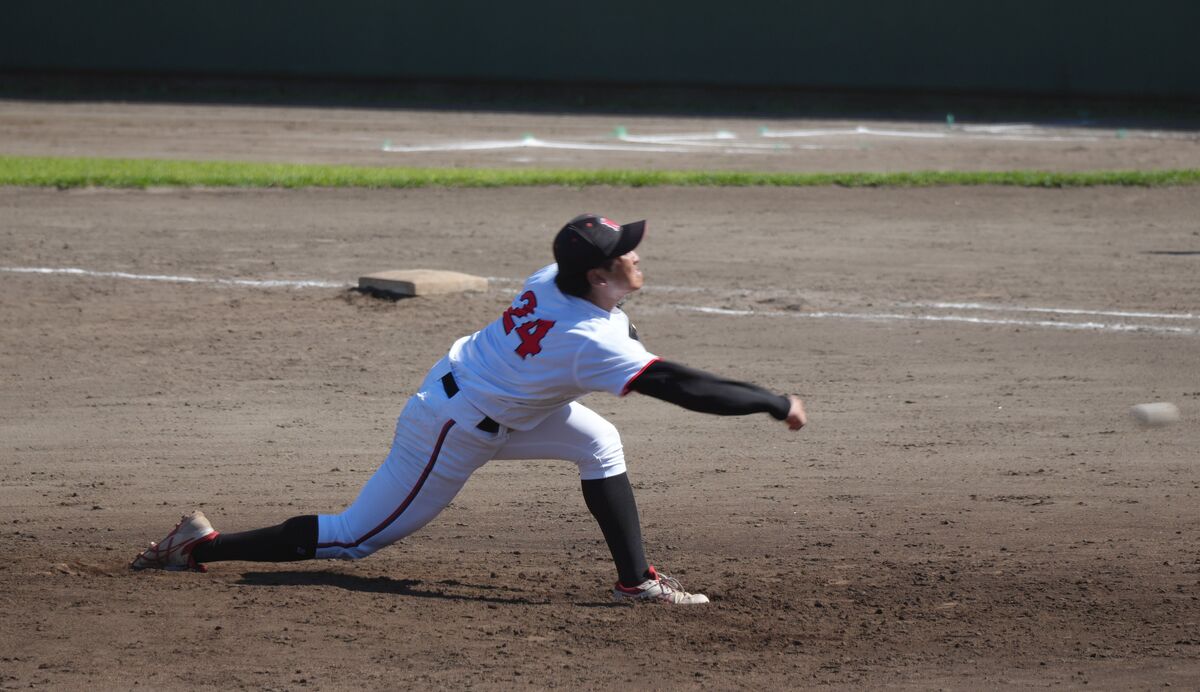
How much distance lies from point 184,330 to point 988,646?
6253 millimetres

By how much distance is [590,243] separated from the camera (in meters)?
4.33

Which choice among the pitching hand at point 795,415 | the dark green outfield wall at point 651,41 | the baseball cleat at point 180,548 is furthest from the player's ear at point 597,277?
the dark green outfield wall at point 651,41

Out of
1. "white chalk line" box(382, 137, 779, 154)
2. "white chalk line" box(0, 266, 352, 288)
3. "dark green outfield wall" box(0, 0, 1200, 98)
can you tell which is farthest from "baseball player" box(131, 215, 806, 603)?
"dark green outfield wall" box(0, 0, 1200, 98)

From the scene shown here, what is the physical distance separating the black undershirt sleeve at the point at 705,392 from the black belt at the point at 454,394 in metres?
0.61

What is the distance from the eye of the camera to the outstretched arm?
4211 mm

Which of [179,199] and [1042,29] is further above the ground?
[1042,29]

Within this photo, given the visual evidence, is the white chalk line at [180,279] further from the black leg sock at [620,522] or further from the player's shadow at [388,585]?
the black leg sock at [620,522]

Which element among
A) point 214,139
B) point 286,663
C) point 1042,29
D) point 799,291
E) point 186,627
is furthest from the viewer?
point 1042,29

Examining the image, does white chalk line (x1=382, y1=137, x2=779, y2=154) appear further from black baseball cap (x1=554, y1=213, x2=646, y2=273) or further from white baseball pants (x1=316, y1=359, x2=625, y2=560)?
black baseball cap (x1=554, y1=213, x2=646, y2=273)

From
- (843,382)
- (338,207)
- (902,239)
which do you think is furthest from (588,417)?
(338,207)

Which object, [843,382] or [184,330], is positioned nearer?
[843,382]

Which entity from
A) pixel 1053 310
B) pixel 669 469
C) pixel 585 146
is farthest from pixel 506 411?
pixel 585 146

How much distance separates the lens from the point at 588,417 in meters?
4.81

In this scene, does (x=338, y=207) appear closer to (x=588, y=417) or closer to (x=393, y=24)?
(x=588, y=417)
